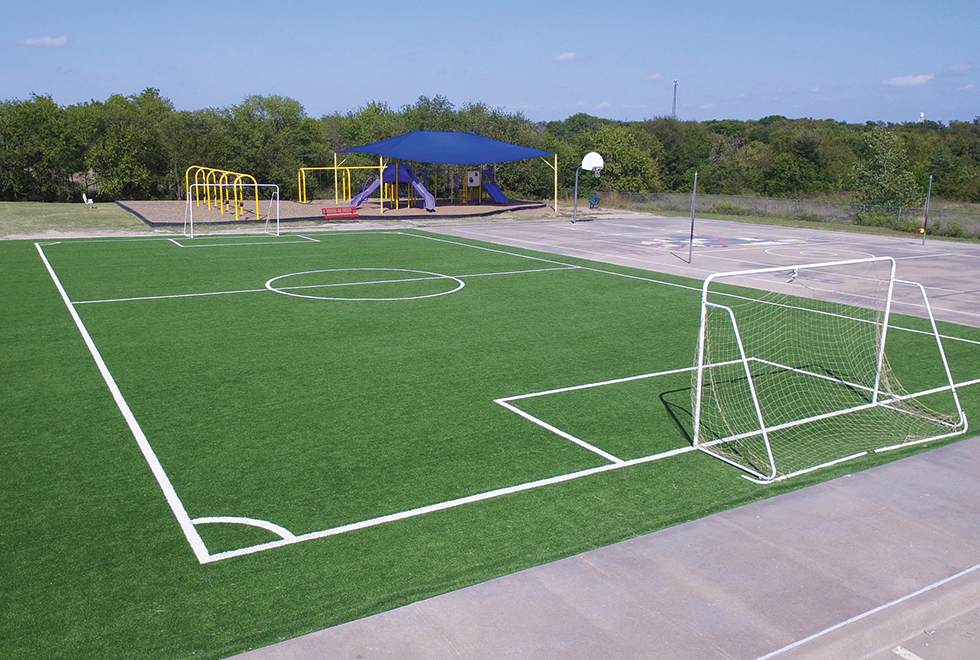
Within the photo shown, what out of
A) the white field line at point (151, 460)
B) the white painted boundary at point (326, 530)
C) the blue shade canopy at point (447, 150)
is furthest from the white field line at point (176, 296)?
the blue shade canopy at point (447, 150)

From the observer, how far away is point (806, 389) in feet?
37.1

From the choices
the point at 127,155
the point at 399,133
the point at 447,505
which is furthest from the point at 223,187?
the point at 447,505

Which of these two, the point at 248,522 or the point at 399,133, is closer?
the point at 248,522

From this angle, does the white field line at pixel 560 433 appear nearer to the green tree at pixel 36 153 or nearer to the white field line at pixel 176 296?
the white field line at pixel 176 296

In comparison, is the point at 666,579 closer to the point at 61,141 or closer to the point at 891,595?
the point at 891,595

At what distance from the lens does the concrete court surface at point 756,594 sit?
5.13m

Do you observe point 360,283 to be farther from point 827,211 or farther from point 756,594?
point 827,211

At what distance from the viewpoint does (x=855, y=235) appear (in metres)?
34.6

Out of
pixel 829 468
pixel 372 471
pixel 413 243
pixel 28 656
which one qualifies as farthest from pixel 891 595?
pixel 413 243

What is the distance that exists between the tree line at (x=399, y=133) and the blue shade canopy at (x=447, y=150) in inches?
409

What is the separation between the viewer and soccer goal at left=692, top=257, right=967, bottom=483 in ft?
29.2

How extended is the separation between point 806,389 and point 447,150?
33868 mm

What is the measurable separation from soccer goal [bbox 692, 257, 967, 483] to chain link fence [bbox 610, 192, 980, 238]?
20747mm

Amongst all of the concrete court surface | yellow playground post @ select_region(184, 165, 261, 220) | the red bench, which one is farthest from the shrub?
the concrete court surface
